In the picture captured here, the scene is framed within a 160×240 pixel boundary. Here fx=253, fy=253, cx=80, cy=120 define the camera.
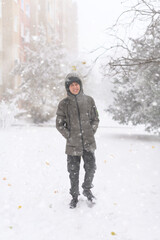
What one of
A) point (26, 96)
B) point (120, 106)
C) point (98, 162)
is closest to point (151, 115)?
point (120, 106)

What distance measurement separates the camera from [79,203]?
14.0 ft

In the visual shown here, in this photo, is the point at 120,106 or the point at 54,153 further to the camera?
the point at 120,106

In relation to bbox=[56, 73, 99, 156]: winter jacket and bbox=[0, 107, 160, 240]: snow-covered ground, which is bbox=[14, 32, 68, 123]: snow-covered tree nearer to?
bbox=[0, 107, 160, 240]: snow-covered ground

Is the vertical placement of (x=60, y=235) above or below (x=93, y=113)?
below

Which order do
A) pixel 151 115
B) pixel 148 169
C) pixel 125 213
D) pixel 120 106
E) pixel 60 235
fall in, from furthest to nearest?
pixel 120 106
pixel 151 115
pixel 148 169
pixel 125 213
pixel 60 235

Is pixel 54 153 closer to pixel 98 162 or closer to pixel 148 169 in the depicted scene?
pixel 98 162

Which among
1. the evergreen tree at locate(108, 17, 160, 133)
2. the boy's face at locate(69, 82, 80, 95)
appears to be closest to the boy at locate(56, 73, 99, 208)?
the boy's face at locate(69, 82, 80, 95)

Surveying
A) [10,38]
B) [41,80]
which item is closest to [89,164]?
[41,80]

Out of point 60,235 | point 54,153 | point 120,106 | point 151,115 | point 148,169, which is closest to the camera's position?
point 60,235

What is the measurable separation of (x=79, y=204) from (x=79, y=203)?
0.04 m

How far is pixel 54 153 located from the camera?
8.69 metres

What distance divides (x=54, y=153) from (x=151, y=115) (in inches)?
199

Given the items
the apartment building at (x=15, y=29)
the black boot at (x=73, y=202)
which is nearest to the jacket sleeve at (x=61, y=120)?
the black boot at (x=73, y=202)

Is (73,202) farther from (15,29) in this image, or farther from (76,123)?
(15,29)
